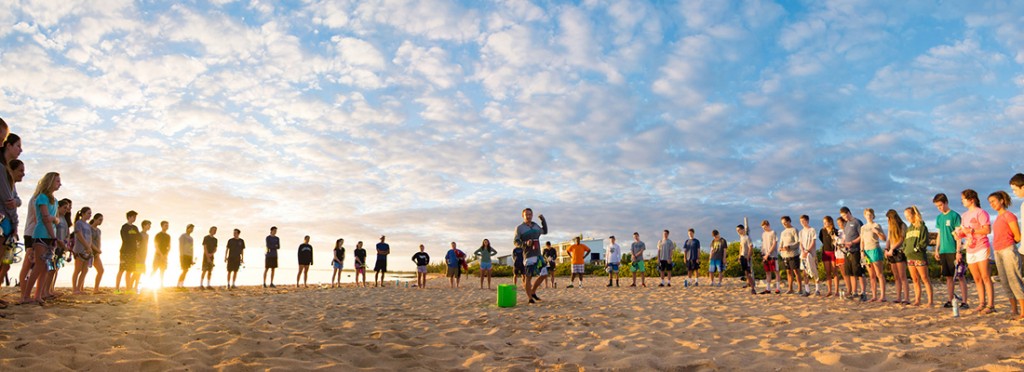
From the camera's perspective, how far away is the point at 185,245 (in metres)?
12.3

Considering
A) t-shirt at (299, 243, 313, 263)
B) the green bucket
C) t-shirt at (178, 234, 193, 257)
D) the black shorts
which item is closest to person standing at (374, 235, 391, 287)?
t-shirt at (299, 243, 313, 263)

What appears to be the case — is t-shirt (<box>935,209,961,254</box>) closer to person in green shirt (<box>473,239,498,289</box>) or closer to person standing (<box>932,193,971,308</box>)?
person standing (<box>932,193,971,308</box>)

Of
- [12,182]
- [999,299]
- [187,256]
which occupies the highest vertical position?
[12,182]

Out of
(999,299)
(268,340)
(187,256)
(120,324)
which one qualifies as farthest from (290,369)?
(999,299)

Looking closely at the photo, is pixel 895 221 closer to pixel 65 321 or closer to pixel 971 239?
pixel 971 239

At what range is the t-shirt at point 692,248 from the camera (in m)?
14.9

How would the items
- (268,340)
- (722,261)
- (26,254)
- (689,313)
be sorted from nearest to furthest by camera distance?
(268,340)
(26,254)
(689,313)
(722,261)

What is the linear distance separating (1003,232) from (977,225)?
497 millimetres

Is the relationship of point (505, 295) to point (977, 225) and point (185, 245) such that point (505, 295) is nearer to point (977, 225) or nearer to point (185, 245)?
point (977, 225)

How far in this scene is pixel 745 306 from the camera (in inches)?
338

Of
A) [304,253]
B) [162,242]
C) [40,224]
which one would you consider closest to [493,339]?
[40,224]

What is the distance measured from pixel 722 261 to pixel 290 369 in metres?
12.8

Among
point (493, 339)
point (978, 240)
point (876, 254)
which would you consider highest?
point (978, 240)

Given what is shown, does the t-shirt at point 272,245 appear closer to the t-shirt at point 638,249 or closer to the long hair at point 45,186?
the long hair at point 45,186
